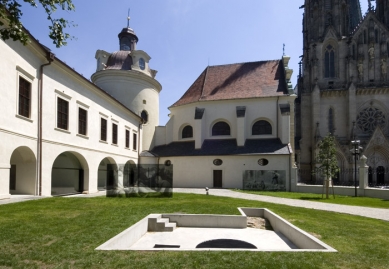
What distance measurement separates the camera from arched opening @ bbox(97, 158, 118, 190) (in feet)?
80.6

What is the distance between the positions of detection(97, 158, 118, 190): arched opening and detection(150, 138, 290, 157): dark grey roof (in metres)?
6.88

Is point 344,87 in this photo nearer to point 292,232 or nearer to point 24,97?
point 292,232

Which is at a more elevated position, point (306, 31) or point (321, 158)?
point (306, 31)

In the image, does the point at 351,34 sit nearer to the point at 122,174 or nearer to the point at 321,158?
the point at 321,158

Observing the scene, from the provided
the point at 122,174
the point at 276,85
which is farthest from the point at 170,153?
the point at 276,85

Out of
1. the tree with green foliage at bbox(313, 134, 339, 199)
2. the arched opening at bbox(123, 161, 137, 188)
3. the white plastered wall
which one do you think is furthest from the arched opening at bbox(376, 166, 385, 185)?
the arched opening at bbox(123, 161, 137, 188)

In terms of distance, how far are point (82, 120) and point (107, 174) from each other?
285 inches

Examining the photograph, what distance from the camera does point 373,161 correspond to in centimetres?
3712

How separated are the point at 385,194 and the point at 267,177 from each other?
985cm

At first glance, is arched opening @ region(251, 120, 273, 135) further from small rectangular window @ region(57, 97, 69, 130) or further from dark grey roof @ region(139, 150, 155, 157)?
small rectangular window @ region(57, 97, 69, 130)

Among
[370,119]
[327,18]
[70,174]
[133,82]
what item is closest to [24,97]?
[70,174]

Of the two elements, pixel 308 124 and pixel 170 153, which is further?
pixel 308 124

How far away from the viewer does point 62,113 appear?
1719 cm

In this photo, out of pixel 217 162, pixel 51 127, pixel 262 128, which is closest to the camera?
pixel 51 127
